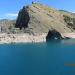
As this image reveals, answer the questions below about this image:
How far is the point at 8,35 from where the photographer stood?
19825cm

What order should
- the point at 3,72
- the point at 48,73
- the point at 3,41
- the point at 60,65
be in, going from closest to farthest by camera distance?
1. the point at 48,73
2. the point at 3,72
3. the point at 60,65
4. the point at 3,41

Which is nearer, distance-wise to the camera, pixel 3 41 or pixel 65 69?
pixel 65 69

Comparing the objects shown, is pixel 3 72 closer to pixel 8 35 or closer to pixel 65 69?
pixel 65 69

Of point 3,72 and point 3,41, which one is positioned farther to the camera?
point 3,41

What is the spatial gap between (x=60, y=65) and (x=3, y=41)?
11214 cm

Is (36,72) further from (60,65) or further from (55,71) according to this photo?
(60,65)

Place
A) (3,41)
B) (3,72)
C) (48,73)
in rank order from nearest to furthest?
(48,73) → (3,72) → (3,41)

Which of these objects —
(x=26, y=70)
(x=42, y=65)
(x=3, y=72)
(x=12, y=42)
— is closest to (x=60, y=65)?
(x=42, y=65)

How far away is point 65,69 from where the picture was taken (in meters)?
80.9

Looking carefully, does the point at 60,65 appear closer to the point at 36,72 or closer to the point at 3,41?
the point at 36,72

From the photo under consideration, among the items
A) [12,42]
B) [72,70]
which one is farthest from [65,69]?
[12,42]

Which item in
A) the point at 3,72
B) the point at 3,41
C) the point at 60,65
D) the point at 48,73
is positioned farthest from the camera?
the point at 3,41

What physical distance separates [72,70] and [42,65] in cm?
1484

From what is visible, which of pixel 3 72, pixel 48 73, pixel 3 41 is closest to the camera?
pixel 48 73
